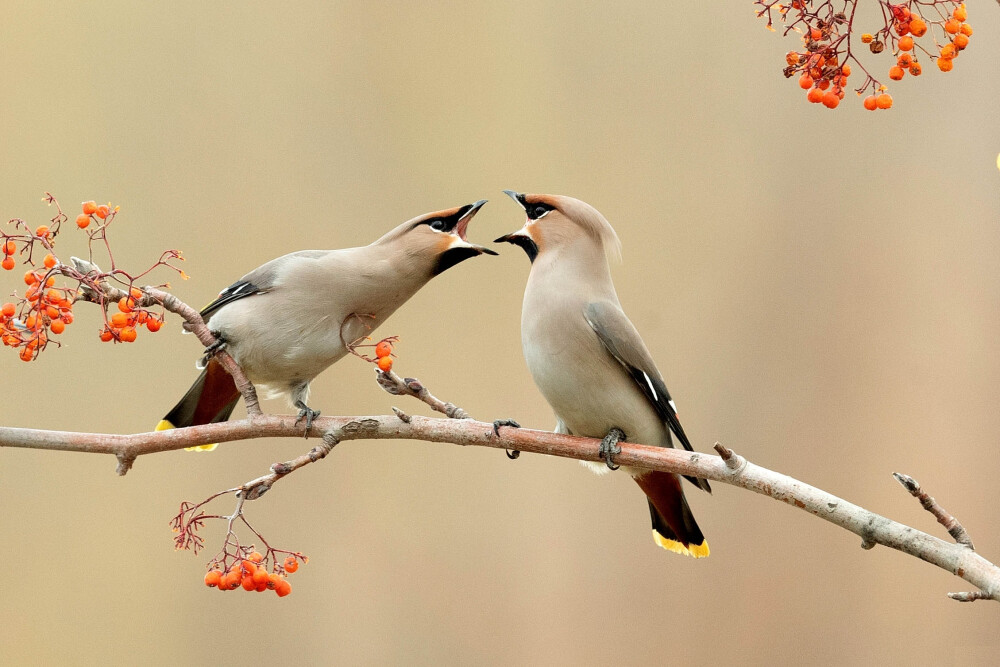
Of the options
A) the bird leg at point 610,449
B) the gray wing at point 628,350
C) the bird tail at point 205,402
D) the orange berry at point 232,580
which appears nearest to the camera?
the orange berry at point 232,580

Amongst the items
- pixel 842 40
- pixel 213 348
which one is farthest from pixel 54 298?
pixel 842 40

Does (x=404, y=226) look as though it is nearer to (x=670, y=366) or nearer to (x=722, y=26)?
(x=670, y=366)

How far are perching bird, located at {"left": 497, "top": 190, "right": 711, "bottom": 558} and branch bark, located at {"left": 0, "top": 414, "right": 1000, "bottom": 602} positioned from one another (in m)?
0.17

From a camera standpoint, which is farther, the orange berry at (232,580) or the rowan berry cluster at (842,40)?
the orange berry at (232,580)

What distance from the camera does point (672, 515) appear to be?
113 inches

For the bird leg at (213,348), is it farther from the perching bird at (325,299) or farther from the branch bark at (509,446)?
the branch bark at (509,446)

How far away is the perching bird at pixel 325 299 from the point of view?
2742 millimetres

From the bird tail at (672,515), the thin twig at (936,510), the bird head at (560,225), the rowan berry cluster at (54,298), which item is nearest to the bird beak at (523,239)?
the bird head at (560,225)

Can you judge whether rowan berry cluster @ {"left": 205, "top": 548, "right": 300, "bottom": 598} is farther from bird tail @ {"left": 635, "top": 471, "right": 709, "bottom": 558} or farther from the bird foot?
bird tail @ {"left": 635, "top": 471, "right": 709, "bottom": 558}

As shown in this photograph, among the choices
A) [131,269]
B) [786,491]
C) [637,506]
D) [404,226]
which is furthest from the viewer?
[637,506]

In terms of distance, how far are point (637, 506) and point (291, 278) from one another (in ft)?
9.70

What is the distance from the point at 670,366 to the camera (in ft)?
17.6

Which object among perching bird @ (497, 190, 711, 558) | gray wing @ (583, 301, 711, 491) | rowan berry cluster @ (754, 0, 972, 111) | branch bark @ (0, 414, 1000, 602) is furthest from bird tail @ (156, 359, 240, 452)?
rowan berry cluster @ (754, 0, 972, 111)

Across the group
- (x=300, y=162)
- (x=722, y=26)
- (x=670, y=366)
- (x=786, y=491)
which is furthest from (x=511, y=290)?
(x=786, y=491)
